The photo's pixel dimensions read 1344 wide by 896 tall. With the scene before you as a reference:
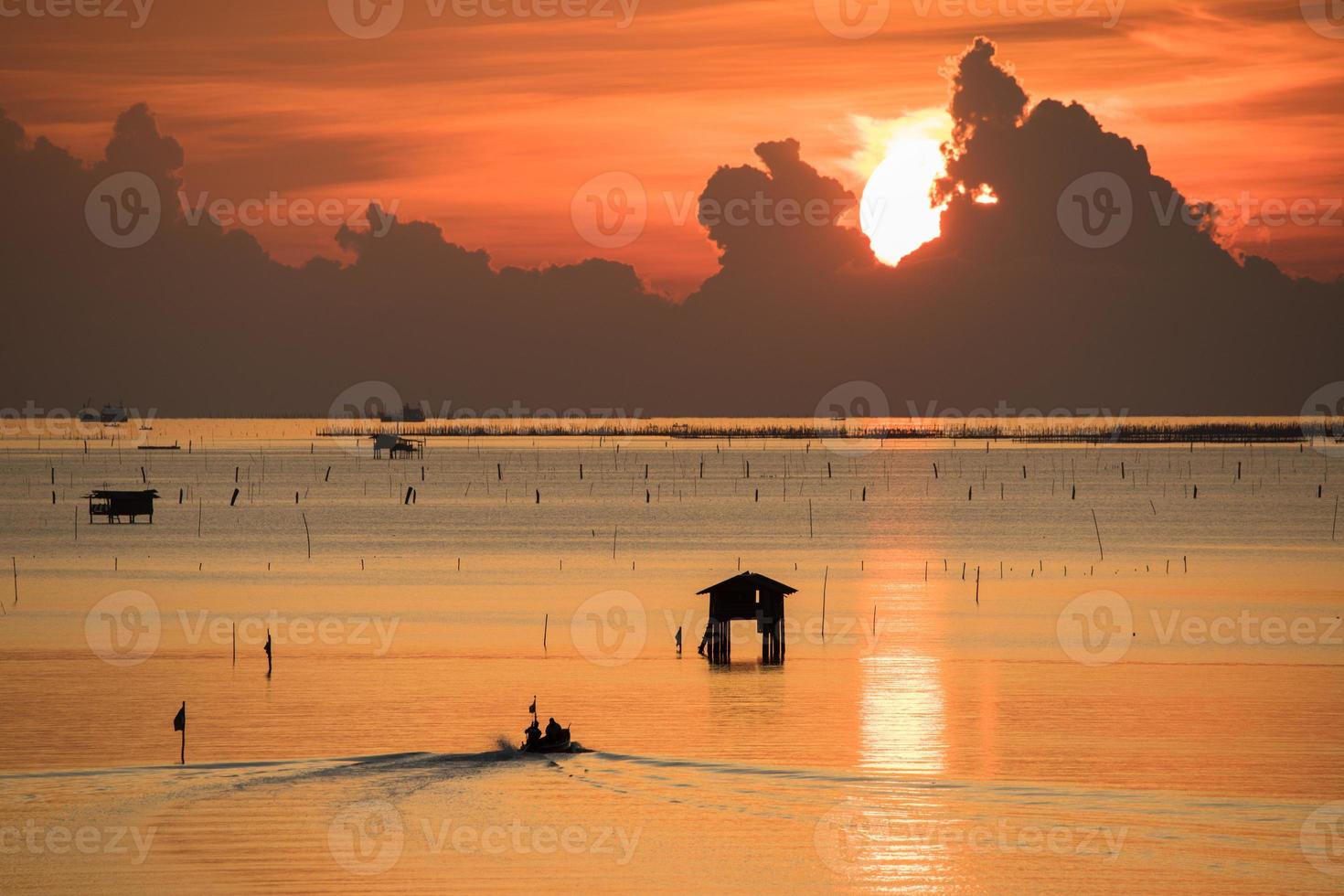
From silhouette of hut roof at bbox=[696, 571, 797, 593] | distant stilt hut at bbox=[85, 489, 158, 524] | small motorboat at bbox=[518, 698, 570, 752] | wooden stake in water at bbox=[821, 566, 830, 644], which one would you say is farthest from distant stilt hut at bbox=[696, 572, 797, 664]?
distant stilt hut at bbox=[85, 489, 158, 524]

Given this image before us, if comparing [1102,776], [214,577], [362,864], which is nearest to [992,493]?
[214,577]

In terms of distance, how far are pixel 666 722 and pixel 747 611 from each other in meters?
8.53

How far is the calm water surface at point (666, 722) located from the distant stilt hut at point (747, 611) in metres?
0.81

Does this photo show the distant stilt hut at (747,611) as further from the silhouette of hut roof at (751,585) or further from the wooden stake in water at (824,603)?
the wooden stake in water at (824,603)

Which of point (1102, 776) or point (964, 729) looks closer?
point (1102, 776)

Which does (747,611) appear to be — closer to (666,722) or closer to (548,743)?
(666,722)

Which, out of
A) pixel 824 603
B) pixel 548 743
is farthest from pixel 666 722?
pixel 824 603

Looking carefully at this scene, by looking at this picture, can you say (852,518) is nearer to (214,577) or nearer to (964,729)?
(214,577)

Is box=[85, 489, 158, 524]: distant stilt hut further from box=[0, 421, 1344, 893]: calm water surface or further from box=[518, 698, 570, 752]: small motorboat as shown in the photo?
box=[518, 698, 570, 752]: small motorboat

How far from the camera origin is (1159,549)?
250 feet

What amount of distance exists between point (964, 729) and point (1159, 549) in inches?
1888

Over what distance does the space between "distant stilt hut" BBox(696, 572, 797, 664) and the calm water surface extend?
0.81 metres

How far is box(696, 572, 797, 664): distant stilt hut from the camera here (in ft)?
134

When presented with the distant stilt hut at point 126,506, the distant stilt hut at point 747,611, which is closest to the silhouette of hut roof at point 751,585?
the distant stilt hut at point 747,611
